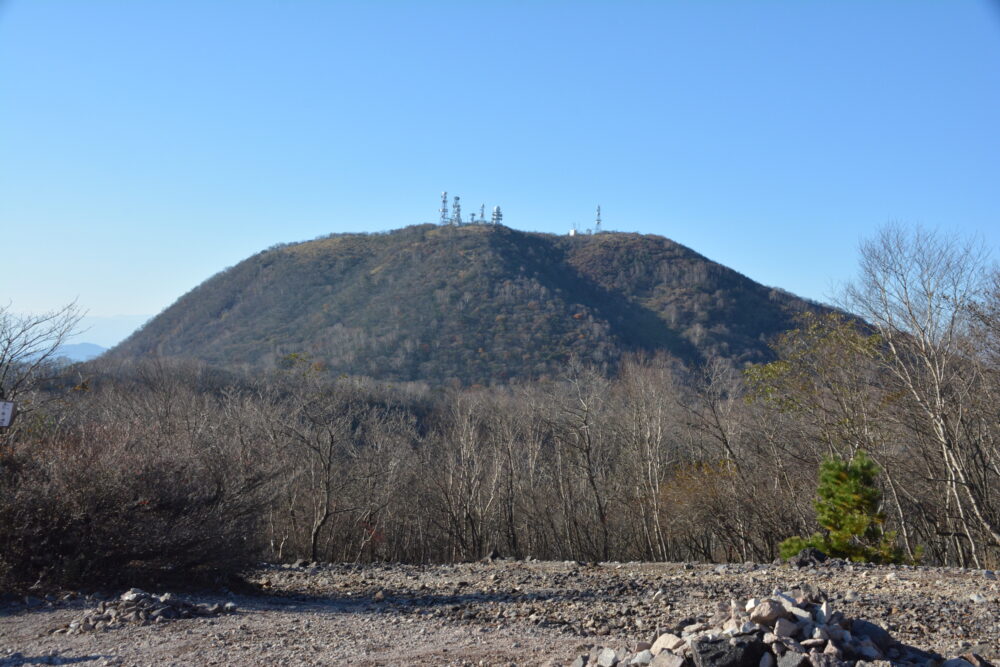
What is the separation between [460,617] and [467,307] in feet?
169

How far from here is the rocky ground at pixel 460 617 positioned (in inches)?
256

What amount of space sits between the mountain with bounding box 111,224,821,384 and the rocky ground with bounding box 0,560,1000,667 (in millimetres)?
35263

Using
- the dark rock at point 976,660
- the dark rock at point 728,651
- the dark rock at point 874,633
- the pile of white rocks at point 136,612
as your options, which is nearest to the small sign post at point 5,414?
the pile of white rocks at point 136,612

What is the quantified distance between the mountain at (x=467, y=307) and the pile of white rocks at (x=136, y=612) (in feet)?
125

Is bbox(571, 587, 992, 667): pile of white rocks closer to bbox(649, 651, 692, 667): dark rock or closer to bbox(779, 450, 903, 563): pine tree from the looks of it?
bbox(649, 651, 692, 667): dark rock

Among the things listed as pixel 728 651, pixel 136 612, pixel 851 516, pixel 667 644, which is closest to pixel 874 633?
pixel 728 651

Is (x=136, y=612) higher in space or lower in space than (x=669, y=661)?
lower

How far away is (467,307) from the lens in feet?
195

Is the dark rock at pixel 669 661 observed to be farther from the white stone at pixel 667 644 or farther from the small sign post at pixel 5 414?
the small sign post at pixel 5 414

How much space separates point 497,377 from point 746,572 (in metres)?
37.1

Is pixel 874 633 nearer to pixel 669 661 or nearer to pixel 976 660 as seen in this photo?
pixel 976 660

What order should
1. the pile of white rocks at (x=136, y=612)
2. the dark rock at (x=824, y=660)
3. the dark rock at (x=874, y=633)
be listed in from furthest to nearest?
the pile of white rocks at (x=136, y=612)
the dark rock at (x=874, y=633)
the dark rock at (x=824, y=660)

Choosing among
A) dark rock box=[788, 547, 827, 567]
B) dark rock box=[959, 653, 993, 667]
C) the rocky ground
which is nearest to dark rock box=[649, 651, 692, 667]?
the rocky ground

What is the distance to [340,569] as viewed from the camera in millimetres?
14219
